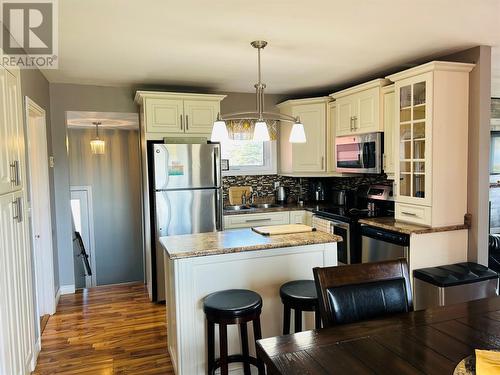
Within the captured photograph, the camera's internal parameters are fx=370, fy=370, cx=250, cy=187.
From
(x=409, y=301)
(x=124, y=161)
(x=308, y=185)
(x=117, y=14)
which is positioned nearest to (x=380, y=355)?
(x=409, y=301)

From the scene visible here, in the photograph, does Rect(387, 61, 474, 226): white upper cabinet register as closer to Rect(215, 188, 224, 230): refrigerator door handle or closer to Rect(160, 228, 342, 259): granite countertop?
Rect(160, 228, 342, 259): granite countertop

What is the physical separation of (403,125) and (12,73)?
3.14 meters

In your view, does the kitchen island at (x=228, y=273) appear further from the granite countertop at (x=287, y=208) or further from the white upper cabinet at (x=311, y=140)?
the white upper cabinet at (x=311, y=140)

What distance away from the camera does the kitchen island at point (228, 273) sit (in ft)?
7.70

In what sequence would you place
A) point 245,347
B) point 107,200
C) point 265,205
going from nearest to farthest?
point 245,347, point 265,205, point 107,200

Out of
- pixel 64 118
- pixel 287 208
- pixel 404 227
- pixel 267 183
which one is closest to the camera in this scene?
pixel 404 227

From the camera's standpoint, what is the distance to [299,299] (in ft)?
7.18

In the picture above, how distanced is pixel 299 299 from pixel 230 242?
0.61 meters

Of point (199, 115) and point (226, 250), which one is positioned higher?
point (199, 115)

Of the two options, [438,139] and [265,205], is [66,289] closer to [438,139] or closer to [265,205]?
[265,205]

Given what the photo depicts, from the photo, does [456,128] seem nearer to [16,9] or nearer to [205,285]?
[205,285]

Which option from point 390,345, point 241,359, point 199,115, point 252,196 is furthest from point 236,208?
point 390,345

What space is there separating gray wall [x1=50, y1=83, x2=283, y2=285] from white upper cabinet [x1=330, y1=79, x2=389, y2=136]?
207 cm

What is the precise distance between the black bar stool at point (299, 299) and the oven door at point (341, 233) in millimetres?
1561
